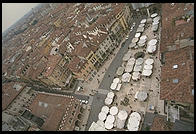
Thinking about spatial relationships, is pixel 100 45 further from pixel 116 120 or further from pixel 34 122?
pixel 34 122

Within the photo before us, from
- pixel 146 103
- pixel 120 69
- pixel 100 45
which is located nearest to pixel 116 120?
pixel 146 103

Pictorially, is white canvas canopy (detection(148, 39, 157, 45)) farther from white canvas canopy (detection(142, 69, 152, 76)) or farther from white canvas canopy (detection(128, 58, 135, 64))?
white canvas canopy (detection(142, 69, 152, 76))

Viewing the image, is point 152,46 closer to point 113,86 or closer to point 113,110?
point 113,86

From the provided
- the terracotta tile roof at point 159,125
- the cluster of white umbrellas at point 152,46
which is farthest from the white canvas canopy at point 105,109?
the cluster of white umbrellas at point 152,46

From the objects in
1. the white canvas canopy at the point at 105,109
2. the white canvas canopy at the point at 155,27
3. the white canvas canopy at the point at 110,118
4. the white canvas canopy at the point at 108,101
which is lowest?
the white canvas canopy at the point at 110,118

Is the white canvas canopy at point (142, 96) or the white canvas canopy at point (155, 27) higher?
the white canvas canopy at point (155, 27)

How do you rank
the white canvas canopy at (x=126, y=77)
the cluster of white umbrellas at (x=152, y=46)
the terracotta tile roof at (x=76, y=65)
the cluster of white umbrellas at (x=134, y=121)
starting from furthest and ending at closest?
the terracotta tile roof at (x=76, y=65) < the cluster of white umbrellas at (x=152, y=46) < the white canvas canopy at (x=126, y=77) < the cluster of white umbrellas at (x=134, y=121)

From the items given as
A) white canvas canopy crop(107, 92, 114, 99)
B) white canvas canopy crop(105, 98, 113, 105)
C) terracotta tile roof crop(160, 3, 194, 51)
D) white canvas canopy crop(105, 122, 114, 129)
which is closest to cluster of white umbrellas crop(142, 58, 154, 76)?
terracotta tile roof crop(160, 3, 194, 51)

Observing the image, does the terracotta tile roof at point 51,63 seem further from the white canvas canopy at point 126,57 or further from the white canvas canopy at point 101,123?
the white canvas canopy at point 101,123
